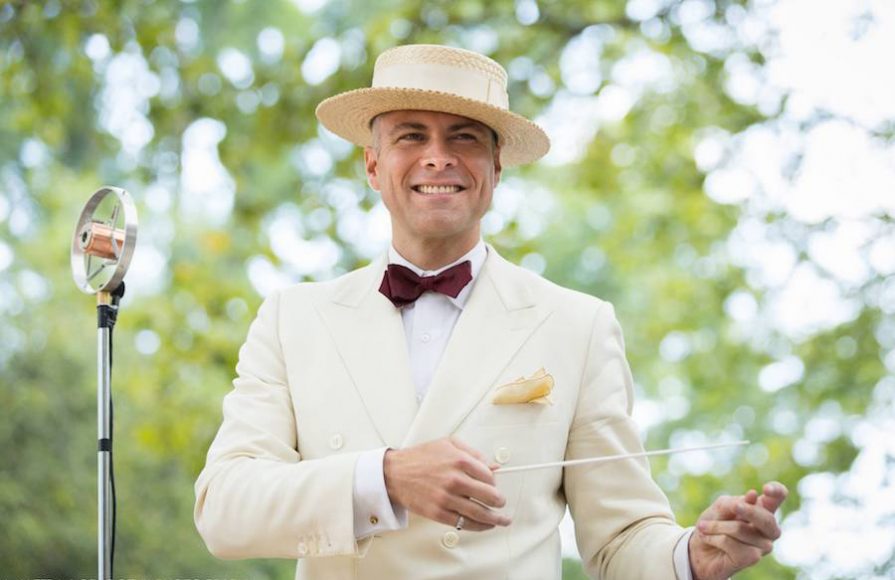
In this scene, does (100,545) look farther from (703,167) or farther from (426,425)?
(703,167)

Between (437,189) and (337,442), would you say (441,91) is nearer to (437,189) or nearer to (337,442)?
(437,189)

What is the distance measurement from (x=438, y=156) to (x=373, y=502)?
2.56 ft

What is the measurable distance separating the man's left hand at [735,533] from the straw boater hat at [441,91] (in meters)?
0.97

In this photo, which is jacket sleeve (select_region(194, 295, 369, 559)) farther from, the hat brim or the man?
the hat brim

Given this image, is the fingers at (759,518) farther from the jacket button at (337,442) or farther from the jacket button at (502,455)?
the jacket button at (337,442)

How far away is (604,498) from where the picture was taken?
2736 mm

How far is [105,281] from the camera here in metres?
2.93

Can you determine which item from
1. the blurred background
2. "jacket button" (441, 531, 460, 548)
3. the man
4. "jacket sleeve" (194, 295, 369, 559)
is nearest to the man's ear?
the man

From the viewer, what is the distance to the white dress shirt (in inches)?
94.7

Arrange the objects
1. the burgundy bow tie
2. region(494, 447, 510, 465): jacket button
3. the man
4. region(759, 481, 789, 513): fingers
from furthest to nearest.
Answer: the burgundy bow tie, region(494, 447, 510, 465): jacket button, the man, region(759, 481, 789, 513): fingers

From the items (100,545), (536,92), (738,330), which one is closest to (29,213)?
(738,330)

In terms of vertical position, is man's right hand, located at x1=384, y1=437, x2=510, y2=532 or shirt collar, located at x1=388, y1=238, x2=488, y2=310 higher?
shirt collar, located at x1=388, y1=238, x2=488, y2=310

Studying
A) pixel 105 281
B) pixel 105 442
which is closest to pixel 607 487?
pixel 105 442

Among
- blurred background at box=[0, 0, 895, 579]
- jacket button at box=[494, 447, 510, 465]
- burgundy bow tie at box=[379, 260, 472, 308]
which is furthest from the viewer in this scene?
blurred background at box=[0, 0, 895, 579]
